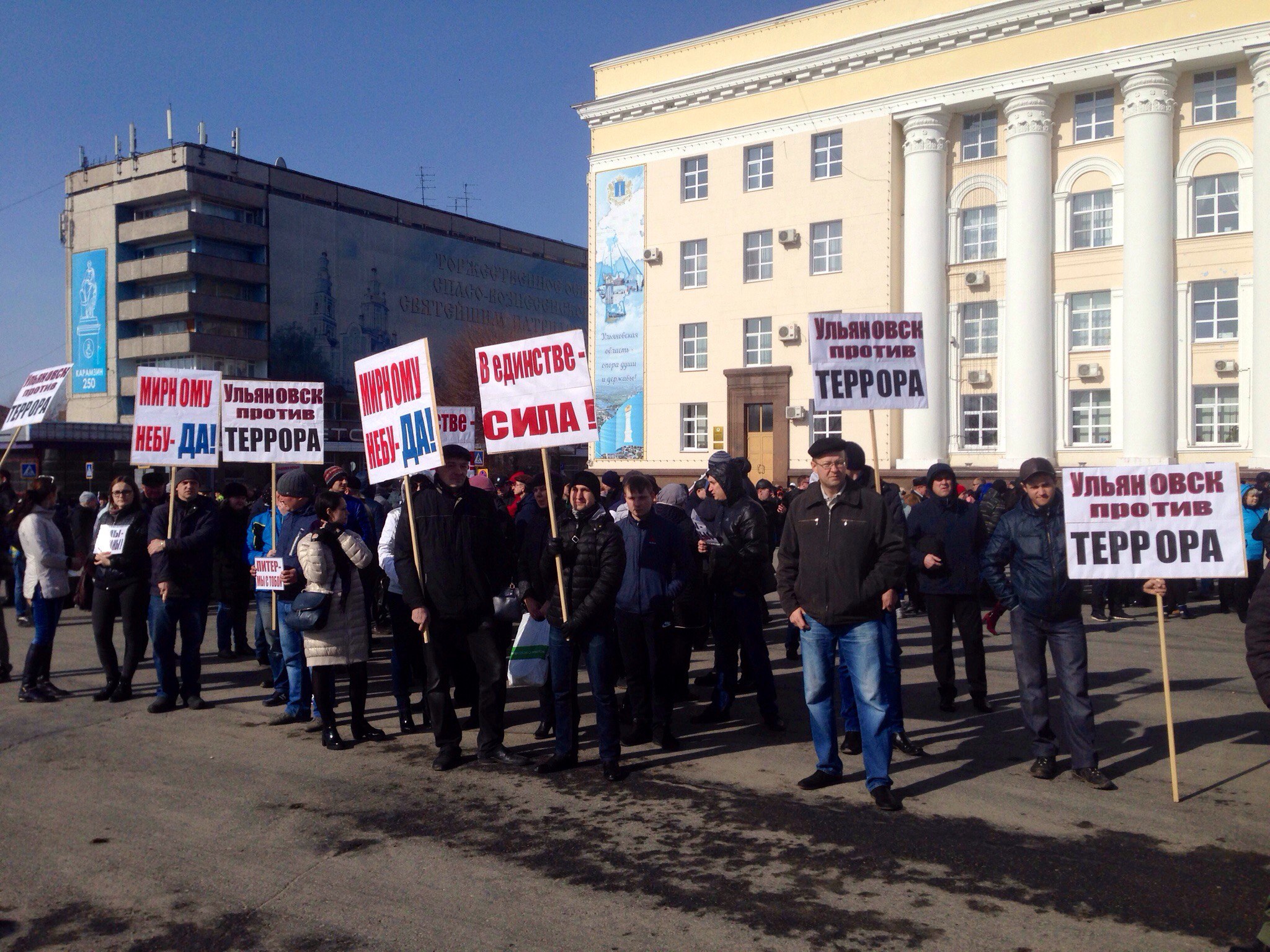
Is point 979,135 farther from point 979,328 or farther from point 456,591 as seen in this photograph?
point 456,591

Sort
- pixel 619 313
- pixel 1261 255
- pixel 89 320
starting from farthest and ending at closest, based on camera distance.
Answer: pixel 89 320 → pixel 619 313 → pixel 1261 255

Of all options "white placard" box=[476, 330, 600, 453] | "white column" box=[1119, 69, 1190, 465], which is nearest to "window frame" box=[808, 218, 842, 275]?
"white column" box=[1119, 69, 1190, 465]

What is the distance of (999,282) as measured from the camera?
29.2 m

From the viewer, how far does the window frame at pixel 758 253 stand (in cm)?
3247

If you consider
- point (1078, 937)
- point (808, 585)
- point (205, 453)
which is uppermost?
point (205, 453)

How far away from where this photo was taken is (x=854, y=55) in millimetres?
30484

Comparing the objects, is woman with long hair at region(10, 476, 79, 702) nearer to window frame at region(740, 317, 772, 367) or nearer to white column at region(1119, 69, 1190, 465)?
white column at region(1119, 69, 1190, 465)

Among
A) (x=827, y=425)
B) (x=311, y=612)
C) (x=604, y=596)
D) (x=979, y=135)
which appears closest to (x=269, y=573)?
(x=311, y=612)

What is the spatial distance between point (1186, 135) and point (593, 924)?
29.0 metres

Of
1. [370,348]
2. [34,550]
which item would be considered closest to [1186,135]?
[34,550]

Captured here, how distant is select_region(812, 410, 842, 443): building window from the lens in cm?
3116

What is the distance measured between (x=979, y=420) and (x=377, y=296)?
49.1 m

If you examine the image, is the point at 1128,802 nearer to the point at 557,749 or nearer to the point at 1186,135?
the point at 557,749

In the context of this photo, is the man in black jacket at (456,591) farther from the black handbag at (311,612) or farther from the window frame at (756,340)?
the window frame at (756,340)
